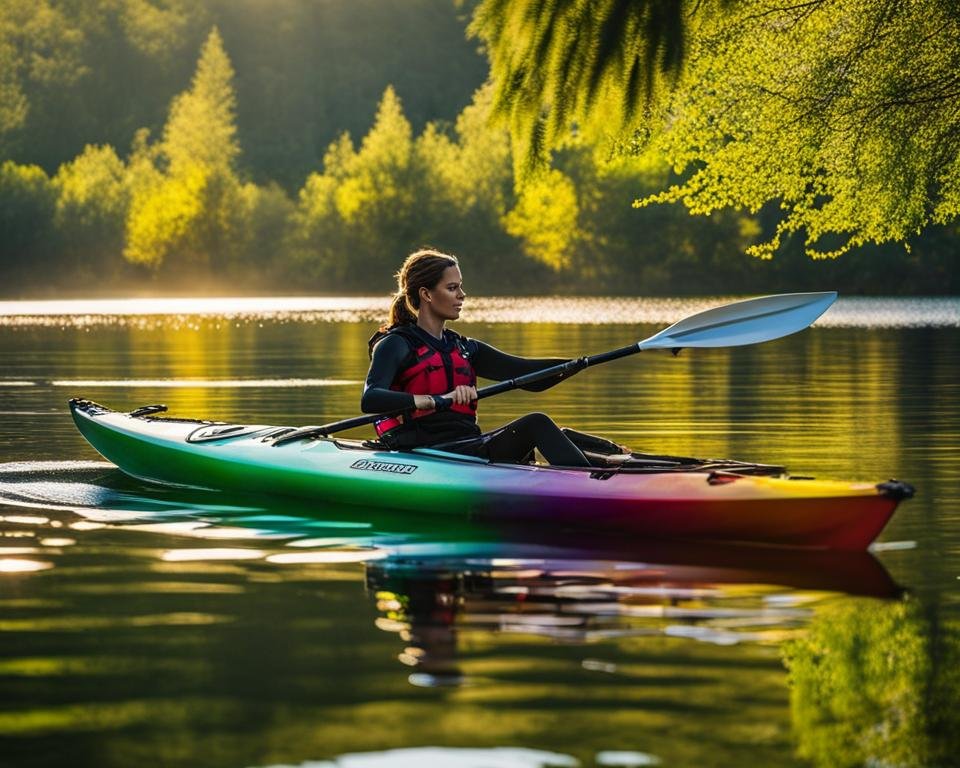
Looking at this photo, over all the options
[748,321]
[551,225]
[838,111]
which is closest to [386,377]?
[748,321]

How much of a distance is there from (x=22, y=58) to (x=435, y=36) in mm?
30185

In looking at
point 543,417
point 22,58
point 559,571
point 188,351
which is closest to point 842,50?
point 543,417

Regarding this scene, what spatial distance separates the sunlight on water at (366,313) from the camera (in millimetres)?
35188

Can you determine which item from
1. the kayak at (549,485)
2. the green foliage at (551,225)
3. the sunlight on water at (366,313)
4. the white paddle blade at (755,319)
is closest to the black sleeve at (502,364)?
the kayak at (549,485)

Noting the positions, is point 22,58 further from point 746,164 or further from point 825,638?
point 825,638

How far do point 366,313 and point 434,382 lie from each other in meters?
34.7

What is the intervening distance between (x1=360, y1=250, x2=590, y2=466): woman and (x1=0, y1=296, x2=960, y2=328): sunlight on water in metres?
23.6

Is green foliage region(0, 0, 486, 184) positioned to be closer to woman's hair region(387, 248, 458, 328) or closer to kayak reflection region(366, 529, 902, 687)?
woman's hair region(387, 248, 458, 328)

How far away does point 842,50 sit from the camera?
14773 millimetres

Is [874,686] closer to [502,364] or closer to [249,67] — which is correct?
[502,364]

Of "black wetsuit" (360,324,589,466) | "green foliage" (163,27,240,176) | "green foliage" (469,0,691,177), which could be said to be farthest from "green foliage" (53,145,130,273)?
"green foliage" (469,0,691,177)

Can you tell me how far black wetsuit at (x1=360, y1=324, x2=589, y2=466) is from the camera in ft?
26.2

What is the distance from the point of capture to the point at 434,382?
823 centimetres

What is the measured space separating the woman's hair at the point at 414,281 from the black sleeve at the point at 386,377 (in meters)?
0.10
